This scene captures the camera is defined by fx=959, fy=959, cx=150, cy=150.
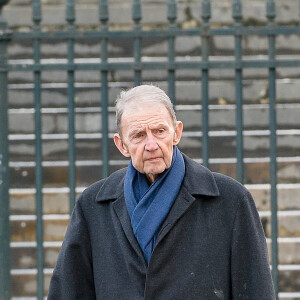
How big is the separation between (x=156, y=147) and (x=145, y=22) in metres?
Result: 3.33

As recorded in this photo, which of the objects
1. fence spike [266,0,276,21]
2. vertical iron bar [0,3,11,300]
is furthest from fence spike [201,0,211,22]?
vertical iron bar [0,3,11,300]

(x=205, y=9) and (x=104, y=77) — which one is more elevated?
(x=205, y=9)

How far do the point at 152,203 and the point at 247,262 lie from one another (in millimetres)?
326

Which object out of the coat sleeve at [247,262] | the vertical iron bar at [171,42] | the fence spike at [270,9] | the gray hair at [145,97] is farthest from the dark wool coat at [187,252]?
the fence spike at [270,9]

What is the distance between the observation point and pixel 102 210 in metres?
2.88

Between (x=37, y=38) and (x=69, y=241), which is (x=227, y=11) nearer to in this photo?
(x=37, y=38)

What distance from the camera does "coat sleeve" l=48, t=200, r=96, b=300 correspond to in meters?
2.86

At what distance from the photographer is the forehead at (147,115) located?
2.71 meters

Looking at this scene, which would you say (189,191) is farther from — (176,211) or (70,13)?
(70,13)

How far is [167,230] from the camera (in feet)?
8.97

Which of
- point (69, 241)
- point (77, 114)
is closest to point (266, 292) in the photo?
point (69, 241)

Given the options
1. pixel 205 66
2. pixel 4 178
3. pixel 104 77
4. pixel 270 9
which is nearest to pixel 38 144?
pixel 4 178

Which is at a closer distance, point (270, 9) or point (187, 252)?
point (187, 252)

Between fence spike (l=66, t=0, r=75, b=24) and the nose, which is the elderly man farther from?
fence spike (l=66, t=0, r=75, b=24)
